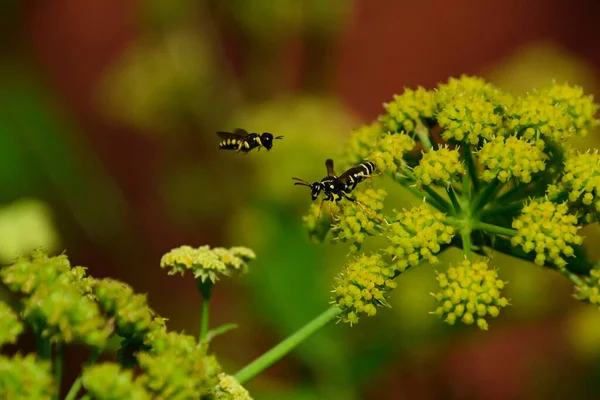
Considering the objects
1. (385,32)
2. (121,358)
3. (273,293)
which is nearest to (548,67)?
(273,293)

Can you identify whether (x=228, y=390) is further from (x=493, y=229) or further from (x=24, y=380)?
(x=493, y=229)

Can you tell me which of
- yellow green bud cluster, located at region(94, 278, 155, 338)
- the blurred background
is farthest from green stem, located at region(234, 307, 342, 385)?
the blurred background

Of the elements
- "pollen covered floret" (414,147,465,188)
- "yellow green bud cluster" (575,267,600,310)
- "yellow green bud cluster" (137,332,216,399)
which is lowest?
"yellow green bud cluster" (137,332,216,399)

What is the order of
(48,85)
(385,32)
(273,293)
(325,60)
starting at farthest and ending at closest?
1. (385,32)
2. (48,85)
3. (325,60)
4. (273,293)

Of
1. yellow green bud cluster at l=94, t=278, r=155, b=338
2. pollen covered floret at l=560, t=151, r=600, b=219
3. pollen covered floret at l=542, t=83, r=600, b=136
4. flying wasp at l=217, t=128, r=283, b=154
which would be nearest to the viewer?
yellow green bud cluster at l=94, t=278, r=155, b=338

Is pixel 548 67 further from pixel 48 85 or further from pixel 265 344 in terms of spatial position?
pixel 48 85

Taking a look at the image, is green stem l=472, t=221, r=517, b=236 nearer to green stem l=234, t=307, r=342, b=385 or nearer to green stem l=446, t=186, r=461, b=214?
green stem l=446, t=186, r=461, b=214

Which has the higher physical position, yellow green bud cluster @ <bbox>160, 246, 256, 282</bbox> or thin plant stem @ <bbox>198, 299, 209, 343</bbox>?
yellow green bud cluster @ <bbox>160, 246, 256, 282</bbox>
